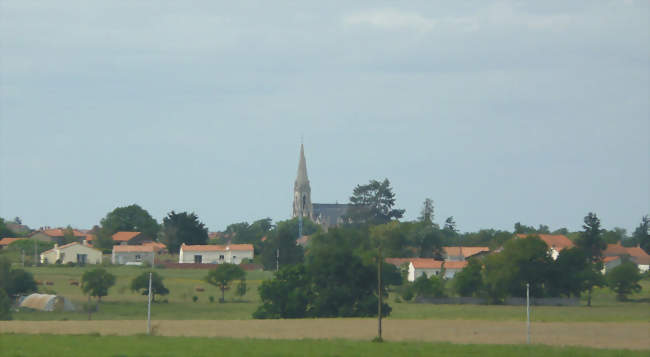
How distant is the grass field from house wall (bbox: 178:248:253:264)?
3829 cm

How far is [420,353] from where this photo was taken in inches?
1233

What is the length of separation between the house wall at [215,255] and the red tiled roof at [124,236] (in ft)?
68.6

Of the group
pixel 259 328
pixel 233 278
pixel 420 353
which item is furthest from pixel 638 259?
pixel 420 353

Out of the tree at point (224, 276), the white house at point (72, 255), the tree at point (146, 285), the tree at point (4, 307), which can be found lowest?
the tree at point (4, 307)

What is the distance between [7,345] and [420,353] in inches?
578

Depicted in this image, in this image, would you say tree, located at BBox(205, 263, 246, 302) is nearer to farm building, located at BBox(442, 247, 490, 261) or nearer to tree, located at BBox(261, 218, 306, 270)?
tree, located at BBox(261, 218, 306, 270)

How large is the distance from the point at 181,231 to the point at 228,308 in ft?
247

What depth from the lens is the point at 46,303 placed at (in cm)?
6291

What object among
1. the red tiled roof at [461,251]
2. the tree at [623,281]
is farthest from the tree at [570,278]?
the red tiled roof at [461,251]

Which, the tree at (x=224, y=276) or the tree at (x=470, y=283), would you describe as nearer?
the tree at (x=224, y=276)

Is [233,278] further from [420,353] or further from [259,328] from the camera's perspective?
[420,353]

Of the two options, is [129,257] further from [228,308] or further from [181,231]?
[228,308]

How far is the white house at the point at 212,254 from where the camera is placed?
129250 mm

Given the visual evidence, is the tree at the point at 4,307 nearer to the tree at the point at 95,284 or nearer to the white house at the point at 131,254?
the tree at the point at 95,284
